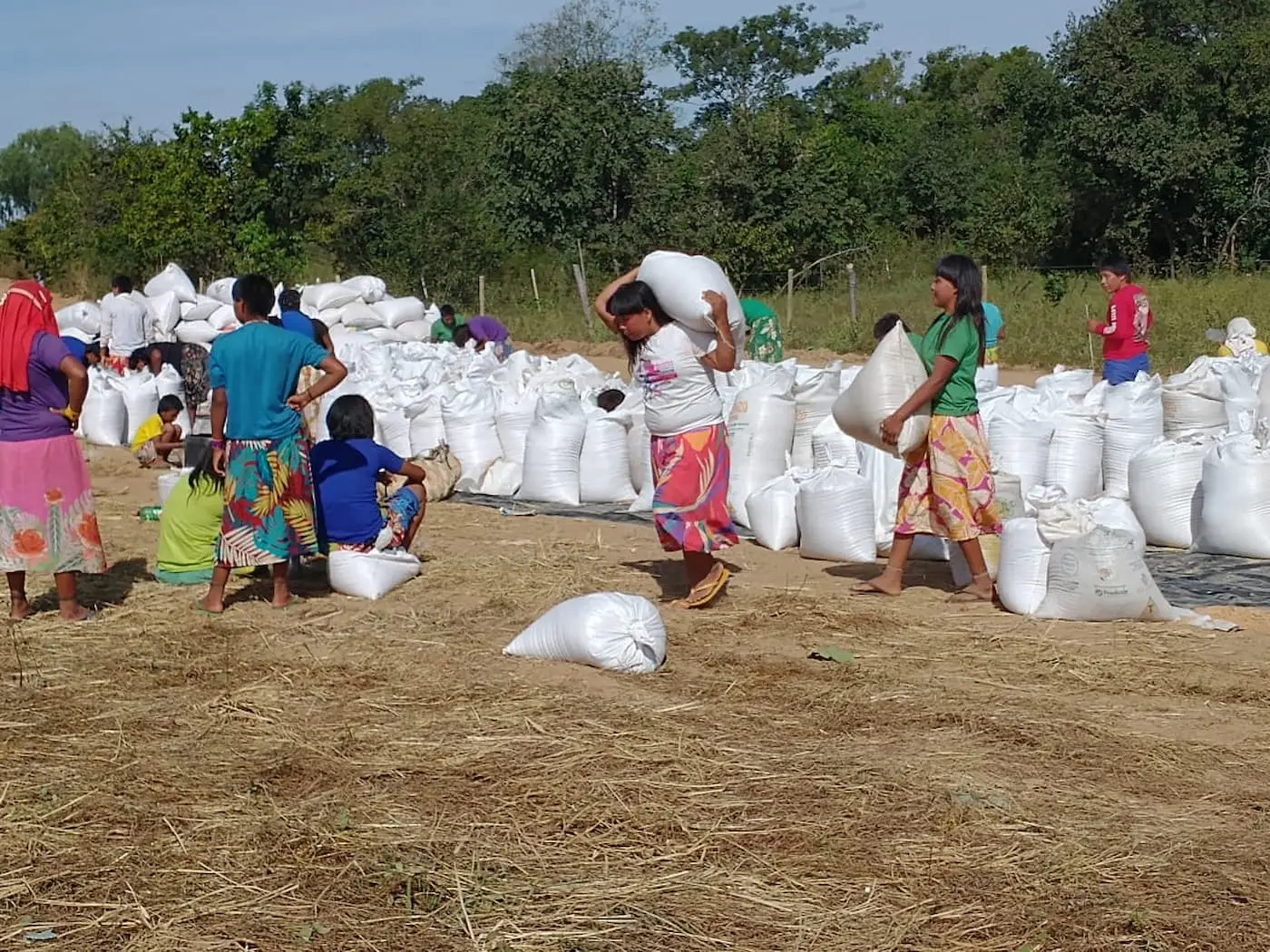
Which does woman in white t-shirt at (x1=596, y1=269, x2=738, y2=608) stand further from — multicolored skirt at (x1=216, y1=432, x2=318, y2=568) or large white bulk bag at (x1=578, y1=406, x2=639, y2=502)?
large white bulk bag at (x1=578, y1=406, x2=639, y2=502)

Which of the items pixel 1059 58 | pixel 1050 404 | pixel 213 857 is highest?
pixel 1059 58

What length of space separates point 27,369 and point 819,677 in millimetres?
2977

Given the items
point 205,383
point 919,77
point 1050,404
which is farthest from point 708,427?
point 919,77

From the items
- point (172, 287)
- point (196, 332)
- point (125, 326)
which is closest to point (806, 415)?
point (125, 326)

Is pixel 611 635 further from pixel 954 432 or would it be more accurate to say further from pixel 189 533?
pixel 189 533

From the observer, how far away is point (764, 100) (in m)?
35.1

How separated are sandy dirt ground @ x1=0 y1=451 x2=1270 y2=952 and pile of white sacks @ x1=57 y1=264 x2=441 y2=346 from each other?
10789mm

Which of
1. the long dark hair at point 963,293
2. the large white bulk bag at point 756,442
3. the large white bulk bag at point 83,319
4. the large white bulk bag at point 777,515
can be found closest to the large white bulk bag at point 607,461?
the large white bulk bag at point 756,442

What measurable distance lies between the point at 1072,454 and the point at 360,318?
1075 centimetres

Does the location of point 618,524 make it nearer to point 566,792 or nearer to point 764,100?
point 566,792

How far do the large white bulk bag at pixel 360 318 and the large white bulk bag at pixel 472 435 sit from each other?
7.62m

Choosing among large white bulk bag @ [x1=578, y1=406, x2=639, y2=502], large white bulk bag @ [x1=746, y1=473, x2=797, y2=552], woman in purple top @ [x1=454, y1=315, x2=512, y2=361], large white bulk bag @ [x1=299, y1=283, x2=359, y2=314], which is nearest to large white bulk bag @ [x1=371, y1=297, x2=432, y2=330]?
large white bulk bag @ [x1=299, y1=283, x2=359, y2=314]

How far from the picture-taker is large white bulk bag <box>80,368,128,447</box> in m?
11.4

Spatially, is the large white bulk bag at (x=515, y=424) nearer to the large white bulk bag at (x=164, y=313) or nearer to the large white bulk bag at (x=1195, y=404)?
the large white bulk bag at (x=1195, y=404)
